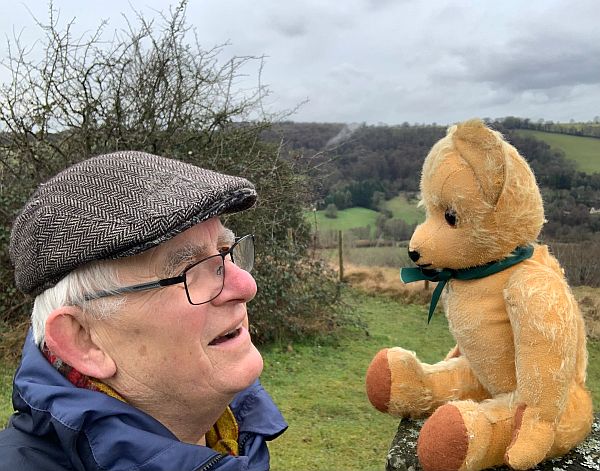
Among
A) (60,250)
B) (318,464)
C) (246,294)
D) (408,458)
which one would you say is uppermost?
(60,250)

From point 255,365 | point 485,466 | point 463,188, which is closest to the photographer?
point 255,365

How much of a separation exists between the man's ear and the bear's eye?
6.24ft

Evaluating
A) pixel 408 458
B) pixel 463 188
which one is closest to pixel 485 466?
pixel 408 458

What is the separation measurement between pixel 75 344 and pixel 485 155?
205cm

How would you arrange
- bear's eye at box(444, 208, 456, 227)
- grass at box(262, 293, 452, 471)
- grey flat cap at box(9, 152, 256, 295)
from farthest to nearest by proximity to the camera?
1. grass at box(262, 293, 452, 471)
2. bear's eye at box(444, 208, 456, 227)
3. grey flat cap at box(9, 152, 256, 295)

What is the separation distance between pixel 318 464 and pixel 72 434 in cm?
377

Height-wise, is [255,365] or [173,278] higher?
[173,278]

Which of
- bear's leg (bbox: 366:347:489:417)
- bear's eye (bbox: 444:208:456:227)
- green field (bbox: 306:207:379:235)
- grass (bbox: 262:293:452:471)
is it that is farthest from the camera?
green field (bbox: 306:207:379:235)

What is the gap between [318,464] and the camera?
14.9 ft

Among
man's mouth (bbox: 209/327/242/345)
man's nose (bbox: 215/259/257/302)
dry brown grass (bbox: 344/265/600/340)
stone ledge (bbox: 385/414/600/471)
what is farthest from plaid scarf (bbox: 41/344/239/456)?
dry brown grass (bbox: 344/265/600/340)

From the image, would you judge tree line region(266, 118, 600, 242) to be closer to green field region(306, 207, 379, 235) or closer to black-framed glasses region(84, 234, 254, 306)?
green field region(306, 207, 379, 235)

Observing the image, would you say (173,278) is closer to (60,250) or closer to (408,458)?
(60,250)

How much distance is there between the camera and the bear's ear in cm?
256

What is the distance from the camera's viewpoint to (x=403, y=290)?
39.8 ft
